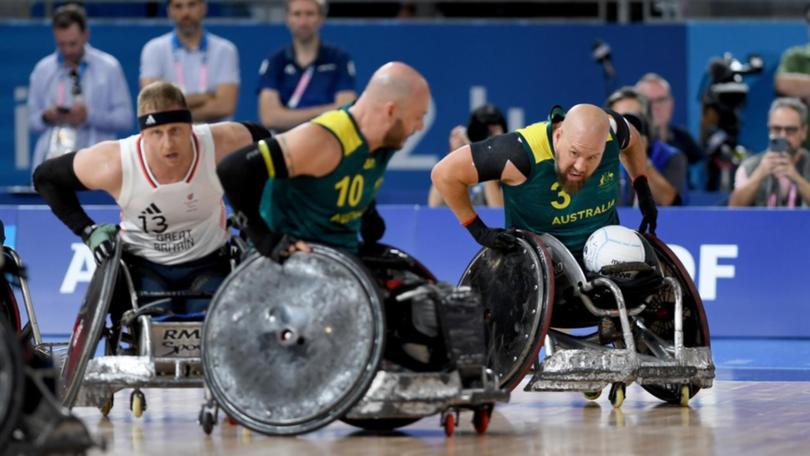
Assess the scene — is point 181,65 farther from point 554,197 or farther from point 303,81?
point 554,197

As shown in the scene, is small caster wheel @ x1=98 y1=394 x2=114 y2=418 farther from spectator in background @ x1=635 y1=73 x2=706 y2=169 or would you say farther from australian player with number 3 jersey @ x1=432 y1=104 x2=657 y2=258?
spectator in background @ x1=635 y1=73 x2=706 y2=169

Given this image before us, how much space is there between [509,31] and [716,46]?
5.80 ft

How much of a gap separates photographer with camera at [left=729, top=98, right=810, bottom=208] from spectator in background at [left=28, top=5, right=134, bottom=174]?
4731 mm

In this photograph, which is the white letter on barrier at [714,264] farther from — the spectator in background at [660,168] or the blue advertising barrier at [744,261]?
the spectator in background at [660,168]

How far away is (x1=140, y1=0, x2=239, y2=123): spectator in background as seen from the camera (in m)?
13.5

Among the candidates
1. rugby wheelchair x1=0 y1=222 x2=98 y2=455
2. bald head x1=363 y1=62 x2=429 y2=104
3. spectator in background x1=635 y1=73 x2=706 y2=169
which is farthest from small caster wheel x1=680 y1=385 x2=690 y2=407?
spectator in background x1=635 y1=73 x2=706 y2=169

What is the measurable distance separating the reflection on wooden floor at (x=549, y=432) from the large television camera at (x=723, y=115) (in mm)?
4799

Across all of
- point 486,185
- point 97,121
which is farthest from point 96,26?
point 486,185

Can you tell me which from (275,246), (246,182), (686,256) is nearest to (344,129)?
(246,182)

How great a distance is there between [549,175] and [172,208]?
198cm

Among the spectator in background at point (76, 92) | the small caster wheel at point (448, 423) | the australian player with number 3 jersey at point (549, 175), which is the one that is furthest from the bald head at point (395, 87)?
the spectator in background at point (76, 92)

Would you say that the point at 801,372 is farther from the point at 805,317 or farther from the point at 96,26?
the point at 96,26

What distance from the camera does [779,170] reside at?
12.6m

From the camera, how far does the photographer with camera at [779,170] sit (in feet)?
41.5
